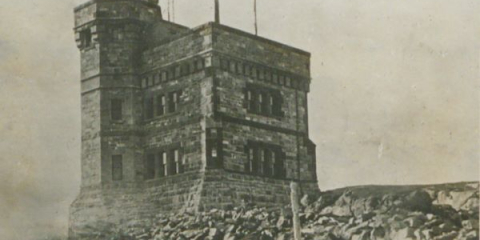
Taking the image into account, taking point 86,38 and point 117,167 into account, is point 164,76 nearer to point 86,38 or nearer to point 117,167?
point 86,38

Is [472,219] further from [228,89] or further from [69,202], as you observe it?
[69,202]

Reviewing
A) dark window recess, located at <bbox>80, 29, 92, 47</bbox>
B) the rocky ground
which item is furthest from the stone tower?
the rocky ground

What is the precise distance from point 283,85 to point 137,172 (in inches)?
248

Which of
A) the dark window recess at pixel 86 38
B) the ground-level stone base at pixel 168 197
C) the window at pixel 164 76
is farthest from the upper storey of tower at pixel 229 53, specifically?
the ground-level stone base at pixel 168 197

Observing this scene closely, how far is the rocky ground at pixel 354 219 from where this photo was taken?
25.8 m

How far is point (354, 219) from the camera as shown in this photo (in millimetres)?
27844

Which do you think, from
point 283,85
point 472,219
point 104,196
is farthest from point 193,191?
point 472,219

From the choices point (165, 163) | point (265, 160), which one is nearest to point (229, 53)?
point (265, 160)

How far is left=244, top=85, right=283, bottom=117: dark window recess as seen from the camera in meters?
34.9

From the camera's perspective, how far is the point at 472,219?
25.4m

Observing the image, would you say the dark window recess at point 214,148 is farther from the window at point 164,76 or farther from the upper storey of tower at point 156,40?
the window at point 164,76

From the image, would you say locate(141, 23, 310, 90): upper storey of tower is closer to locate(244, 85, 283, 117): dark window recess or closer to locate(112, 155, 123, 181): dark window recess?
locate(244, 85, 283, 117): dark window recess

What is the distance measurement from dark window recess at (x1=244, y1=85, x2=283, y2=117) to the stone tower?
48mm

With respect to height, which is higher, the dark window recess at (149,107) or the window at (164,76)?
the window at (164,76)
